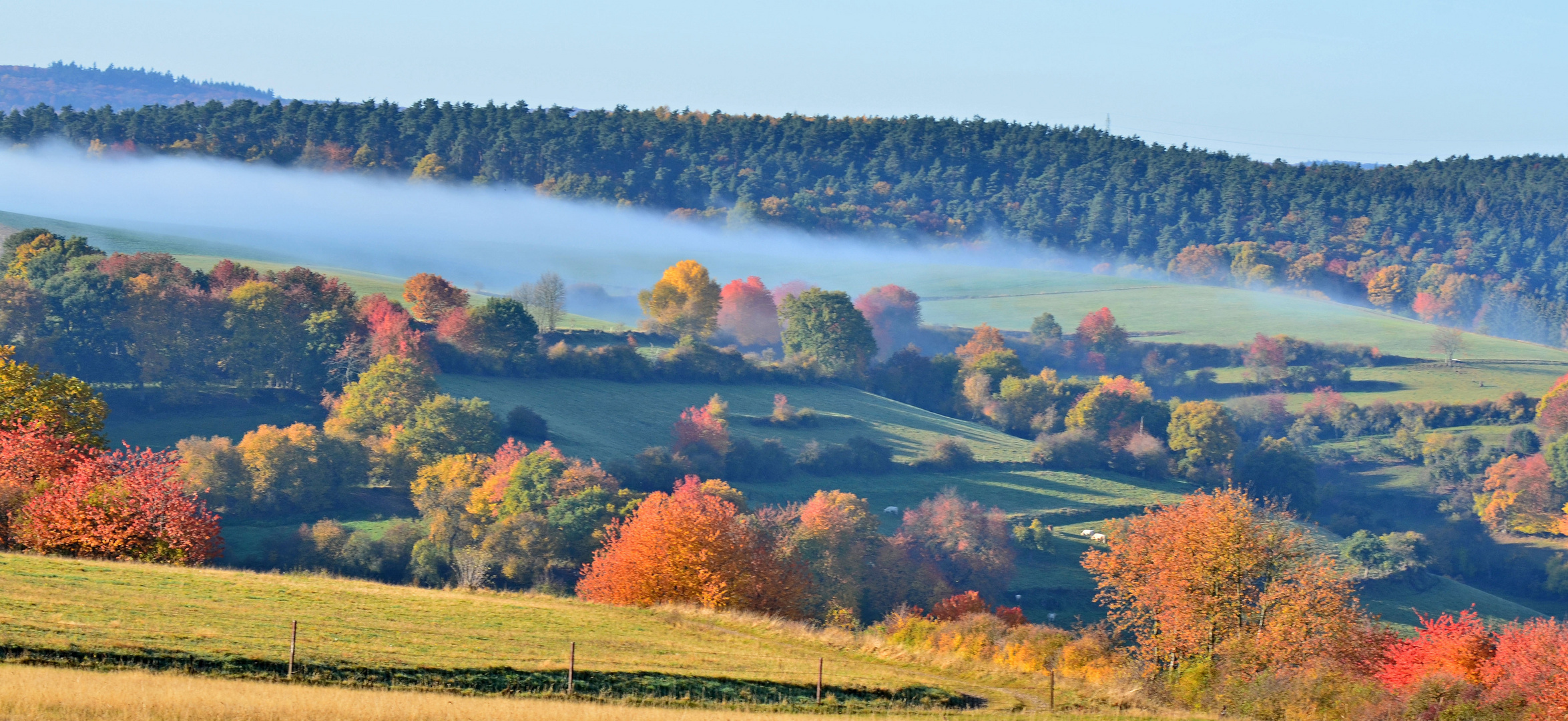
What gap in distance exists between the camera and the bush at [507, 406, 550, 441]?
329ft

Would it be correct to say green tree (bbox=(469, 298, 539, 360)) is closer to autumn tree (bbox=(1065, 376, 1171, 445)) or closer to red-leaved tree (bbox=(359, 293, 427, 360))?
red-leaved tree (bbox=(359, 293, 427, 360))

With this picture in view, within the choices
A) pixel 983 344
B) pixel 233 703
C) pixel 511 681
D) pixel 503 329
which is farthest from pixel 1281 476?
pixel 233 703

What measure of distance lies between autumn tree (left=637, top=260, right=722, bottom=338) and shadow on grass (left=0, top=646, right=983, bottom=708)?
119 meters

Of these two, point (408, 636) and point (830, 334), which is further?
point (830, 334)

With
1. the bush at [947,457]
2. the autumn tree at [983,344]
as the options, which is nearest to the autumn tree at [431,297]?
the bush at [947,457]

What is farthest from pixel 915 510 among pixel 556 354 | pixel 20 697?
pixel 20 697

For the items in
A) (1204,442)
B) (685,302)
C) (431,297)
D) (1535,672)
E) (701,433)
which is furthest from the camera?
(685,302)

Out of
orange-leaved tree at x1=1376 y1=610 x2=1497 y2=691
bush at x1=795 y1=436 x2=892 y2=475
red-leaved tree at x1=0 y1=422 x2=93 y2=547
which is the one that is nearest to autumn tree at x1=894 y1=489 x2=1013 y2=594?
bush at x1=795 y1=436 x2=892 y2=475

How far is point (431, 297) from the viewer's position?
129125 mm

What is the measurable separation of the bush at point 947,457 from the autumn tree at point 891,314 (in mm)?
60055

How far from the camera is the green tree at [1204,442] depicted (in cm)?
12456

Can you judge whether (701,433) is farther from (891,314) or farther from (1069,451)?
(891,314)

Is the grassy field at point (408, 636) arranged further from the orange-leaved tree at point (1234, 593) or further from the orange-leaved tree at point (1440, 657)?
the orange-leaved tree at point (1440, 657)

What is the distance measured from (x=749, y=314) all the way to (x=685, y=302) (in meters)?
15.6
